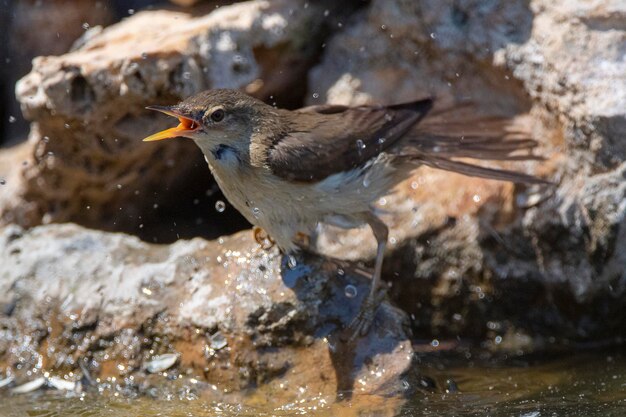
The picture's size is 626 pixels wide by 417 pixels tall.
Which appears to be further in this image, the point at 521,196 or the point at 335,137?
the point at 521,196

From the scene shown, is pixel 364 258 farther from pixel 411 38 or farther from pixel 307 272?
pixel 411 38

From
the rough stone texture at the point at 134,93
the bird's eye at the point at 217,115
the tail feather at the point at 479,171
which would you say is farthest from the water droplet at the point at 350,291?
the rough stone texture at the point at 134,93

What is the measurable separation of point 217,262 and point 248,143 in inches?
28.2

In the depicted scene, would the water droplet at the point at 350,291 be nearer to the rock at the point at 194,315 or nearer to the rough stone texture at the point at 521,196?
the rock at the point at 194,315

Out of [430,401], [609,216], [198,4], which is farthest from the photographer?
[198,4]

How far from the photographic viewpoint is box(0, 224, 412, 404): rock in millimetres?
5312

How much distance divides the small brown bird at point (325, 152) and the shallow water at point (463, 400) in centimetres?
50

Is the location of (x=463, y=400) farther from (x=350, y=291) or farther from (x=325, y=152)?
(x=325, y=152)

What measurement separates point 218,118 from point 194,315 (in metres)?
1.10

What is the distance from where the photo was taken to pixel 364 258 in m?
6.63

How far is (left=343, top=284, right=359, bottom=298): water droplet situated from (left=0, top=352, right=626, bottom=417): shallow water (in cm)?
61

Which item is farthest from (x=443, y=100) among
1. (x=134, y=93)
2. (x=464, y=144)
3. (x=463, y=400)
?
(x=463, y=400)

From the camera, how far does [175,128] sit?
542cm

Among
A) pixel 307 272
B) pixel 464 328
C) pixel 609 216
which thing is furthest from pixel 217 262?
pixel 609 216
